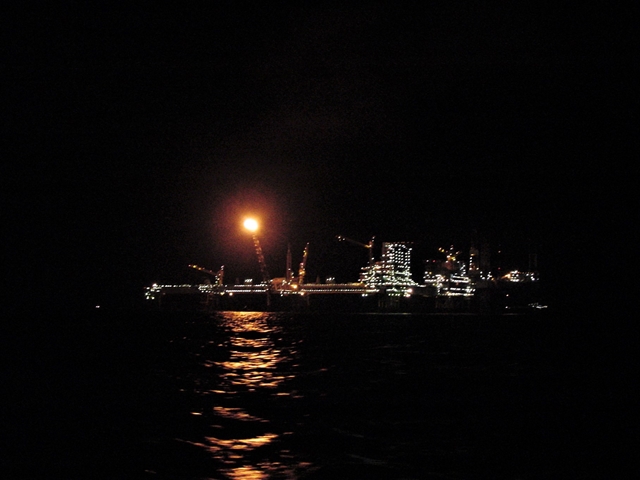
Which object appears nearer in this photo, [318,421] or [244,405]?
[318,421]

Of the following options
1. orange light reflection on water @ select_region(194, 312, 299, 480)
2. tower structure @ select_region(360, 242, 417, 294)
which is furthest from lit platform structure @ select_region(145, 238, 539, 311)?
orange light reflection on water @ select_region(194, 312, 299, 480)

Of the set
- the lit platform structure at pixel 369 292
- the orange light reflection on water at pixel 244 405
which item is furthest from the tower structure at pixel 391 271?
the orange light reflection on water at pixel 244 405

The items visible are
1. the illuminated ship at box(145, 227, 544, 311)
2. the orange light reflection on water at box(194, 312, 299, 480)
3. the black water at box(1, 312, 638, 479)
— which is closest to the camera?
the orange light reflection on water at box(194, 312, 299, 480)

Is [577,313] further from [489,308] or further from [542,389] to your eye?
[542,389]

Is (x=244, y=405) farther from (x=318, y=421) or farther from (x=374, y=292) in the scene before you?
(x=374, y=292)

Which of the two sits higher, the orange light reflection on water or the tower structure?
the tower structure

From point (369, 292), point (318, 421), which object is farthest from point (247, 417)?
point (369, 292)

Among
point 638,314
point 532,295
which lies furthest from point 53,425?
point 532,295

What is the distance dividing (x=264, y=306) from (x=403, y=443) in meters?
130

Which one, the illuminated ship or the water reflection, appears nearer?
the water reflection

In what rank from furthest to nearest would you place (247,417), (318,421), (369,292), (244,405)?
1. (369,292)
2. (244,405)
3. (247,417)
4. (318,421)

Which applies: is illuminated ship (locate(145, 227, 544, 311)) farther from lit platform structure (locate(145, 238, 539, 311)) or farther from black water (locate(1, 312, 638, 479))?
black water (locate(1, 312, 638, 479))

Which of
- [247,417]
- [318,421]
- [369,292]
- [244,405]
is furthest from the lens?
[369,292]

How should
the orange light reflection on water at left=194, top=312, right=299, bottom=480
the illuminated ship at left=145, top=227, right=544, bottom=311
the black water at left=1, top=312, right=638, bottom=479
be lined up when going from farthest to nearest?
the illuminated ship at left=145, top=227, right=544, bottom=311
the black water at left=1, top=312, right=638, bottom=479
the orange light reflection on water at left=194, top=312, right=299, bottom=480
